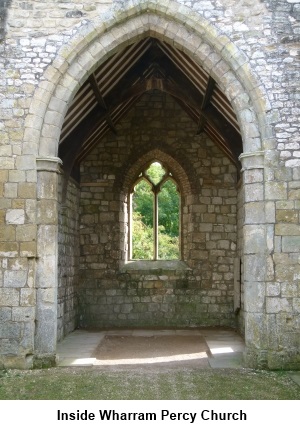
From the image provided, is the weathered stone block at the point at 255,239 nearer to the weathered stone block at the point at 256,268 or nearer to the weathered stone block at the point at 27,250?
the weathered stone block at the point at 256,268

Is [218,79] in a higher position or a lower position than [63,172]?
higher

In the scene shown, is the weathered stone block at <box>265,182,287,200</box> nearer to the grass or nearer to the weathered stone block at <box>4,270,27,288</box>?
the grass

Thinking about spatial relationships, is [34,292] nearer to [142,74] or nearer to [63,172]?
[63,172]

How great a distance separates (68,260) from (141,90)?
3012mm

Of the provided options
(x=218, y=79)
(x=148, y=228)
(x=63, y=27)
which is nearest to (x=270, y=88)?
(x=218, y=79)

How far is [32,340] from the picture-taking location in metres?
6.20

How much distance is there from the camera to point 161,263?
1041cm

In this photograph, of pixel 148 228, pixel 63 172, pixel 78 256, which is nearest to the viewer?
pixel 63 172

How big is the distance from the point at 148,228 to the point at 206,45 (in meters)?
6.42

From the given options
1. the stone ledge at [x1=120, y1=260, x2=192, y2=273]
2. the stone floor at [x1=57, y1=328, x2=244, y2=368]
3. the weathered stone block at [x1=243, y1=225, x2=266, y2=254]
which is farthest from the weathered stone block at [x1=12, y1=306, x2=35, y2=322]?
the stone ledge at [x1=120, y1=260, x2=192, y2=273]

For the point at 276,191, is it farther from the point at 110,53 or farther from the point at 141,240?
the point at 141,240

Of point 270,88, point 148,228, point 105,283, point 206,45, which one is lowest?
point 105,283

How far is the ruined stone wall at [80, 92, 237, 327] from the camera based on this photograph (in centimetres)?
1010

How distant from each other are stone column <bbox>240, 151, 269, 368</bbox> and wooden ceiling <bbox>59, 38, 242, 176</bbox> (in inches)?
69.4
